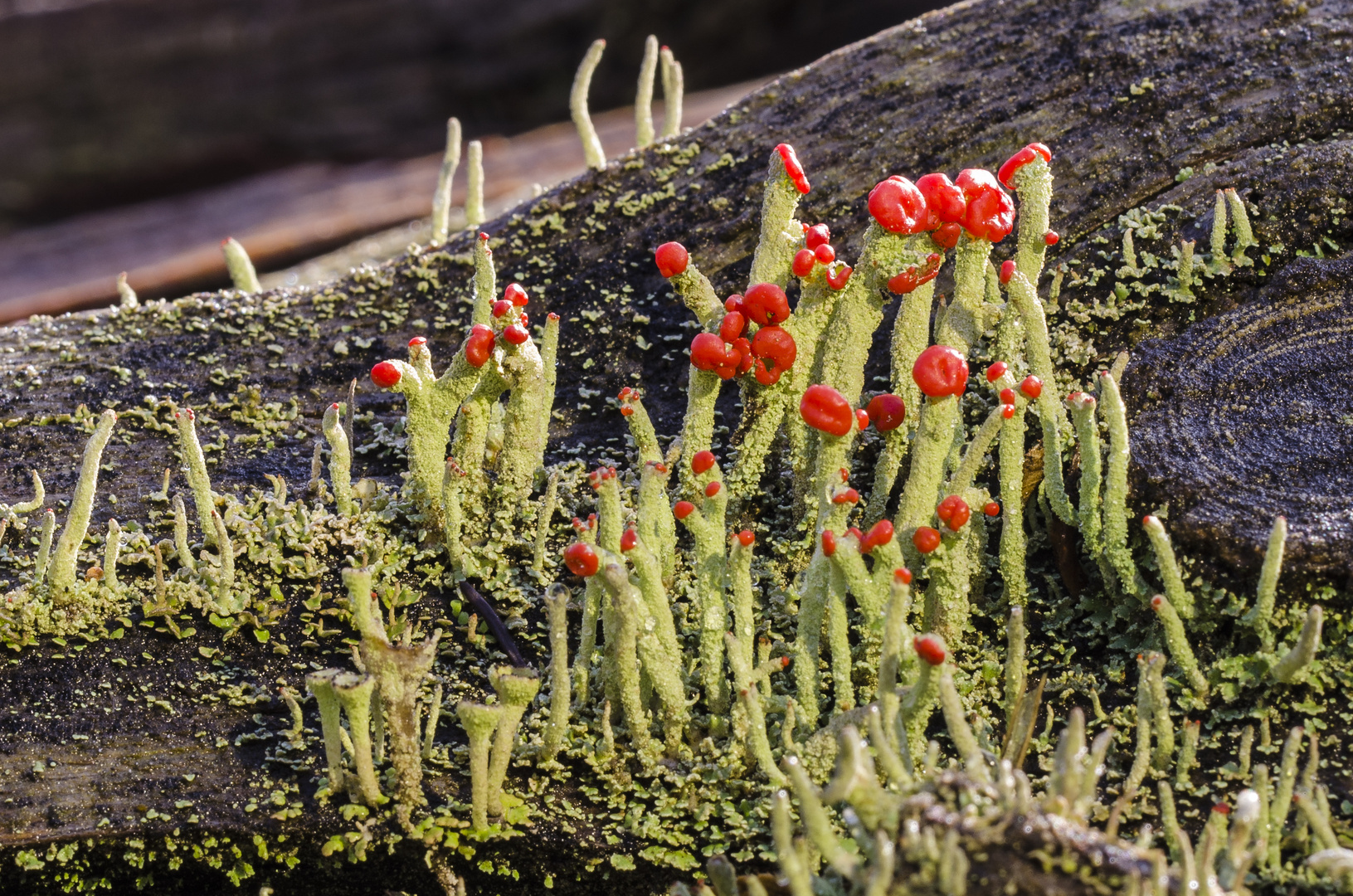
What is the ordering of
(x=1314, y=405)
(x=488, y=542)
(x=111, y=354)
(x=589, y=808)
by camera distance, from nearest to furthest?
(x=589, y=808) → (x=1314, y=405) → (x=488, y=542) → (x=111, y=354)

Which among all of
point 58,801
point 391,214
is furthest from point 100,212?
Result: point 58,801

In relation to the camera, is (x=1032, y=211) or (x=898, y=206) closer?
(x=898, y=206)

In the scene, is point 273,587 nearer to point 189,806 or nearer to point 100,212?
point 189,806

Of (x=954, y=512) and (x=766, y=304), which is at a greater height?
(x=766, y=304)

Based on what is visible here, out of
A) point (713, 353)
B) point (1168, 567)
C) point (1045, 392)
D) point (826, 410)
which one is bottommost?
point (1168, 567)

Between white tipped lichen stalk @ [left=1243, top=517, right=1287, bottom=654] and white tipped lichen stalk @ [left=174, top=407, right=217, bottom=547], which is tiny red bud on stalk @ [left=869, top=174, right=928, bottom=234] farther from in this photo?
white tipped lichen stalk @ [left=174, top=407, right=217, bottom=547]

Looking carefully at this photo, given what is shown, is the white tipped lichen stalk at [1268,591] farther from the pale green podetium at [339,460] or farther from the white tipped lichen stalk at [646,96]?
the white tipped lichen stalk at [646,96]

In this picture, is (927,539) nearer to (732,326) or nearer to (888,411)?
(888,411)

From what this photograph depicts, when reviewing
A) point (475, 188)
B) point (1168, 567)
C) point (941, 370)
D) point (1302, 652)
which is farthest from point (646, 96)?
point (1302, 652)
